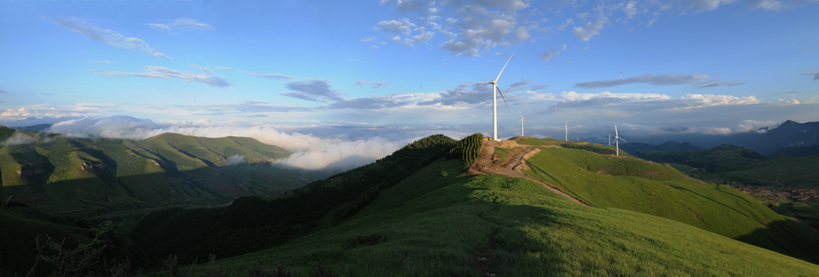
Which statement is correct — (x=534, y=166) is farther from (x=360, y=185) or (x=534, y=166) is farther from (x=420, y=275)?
(x=360, y=185)

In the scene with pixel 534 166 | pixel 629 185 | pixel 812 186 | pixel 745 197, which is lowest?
pixel 812 186

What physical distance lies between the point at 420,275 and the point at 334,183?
187m

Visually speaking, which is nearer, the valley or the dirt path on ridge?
the valley

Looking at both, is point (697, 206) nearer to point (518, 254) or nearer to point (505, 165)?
point (505, 165)

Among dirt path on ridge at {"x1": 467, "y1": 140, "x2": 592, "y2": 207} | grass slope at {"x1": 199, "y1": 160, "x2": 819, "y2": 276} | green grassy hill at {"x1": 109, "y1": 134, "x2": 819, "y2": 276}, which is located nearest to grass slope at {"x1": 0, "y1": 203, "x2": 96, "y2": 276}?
green grassy hill at {"x1": 109, "y1": 134, "x2": 819, "y2": 276}

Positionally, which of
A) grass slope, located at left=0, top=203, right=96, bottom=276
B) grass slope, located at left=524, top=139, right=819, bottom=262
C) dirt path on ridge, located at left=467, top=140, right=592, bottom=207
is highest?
dirt path on ridge, located at left=467, top=140, right=592, bottom=207

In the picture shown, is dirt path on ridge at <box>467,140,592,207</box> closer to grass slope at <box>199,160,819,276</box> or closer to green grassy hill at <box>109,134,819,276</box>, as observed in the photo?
green grassy hill at <box>109,134,819,276</box>

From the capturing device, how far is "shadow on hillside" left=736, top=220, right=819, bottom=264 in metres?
66.7

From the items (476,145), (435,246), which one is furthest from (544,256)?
(476,145)

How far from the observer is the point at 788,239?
72.4 meters

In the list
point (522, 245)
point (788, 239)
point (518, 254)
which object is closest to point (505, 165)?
point (522, 245)

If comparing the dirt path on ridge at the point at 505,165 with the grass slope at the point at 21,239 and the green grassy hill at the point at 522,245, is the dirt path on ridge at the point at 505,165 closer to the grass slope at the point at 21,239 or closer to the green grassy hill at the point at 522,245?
the green grassy hill at the point at 522,245

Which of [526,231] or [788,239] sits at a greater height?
[526,231]

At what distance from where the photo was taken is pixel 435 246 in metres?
17.0
